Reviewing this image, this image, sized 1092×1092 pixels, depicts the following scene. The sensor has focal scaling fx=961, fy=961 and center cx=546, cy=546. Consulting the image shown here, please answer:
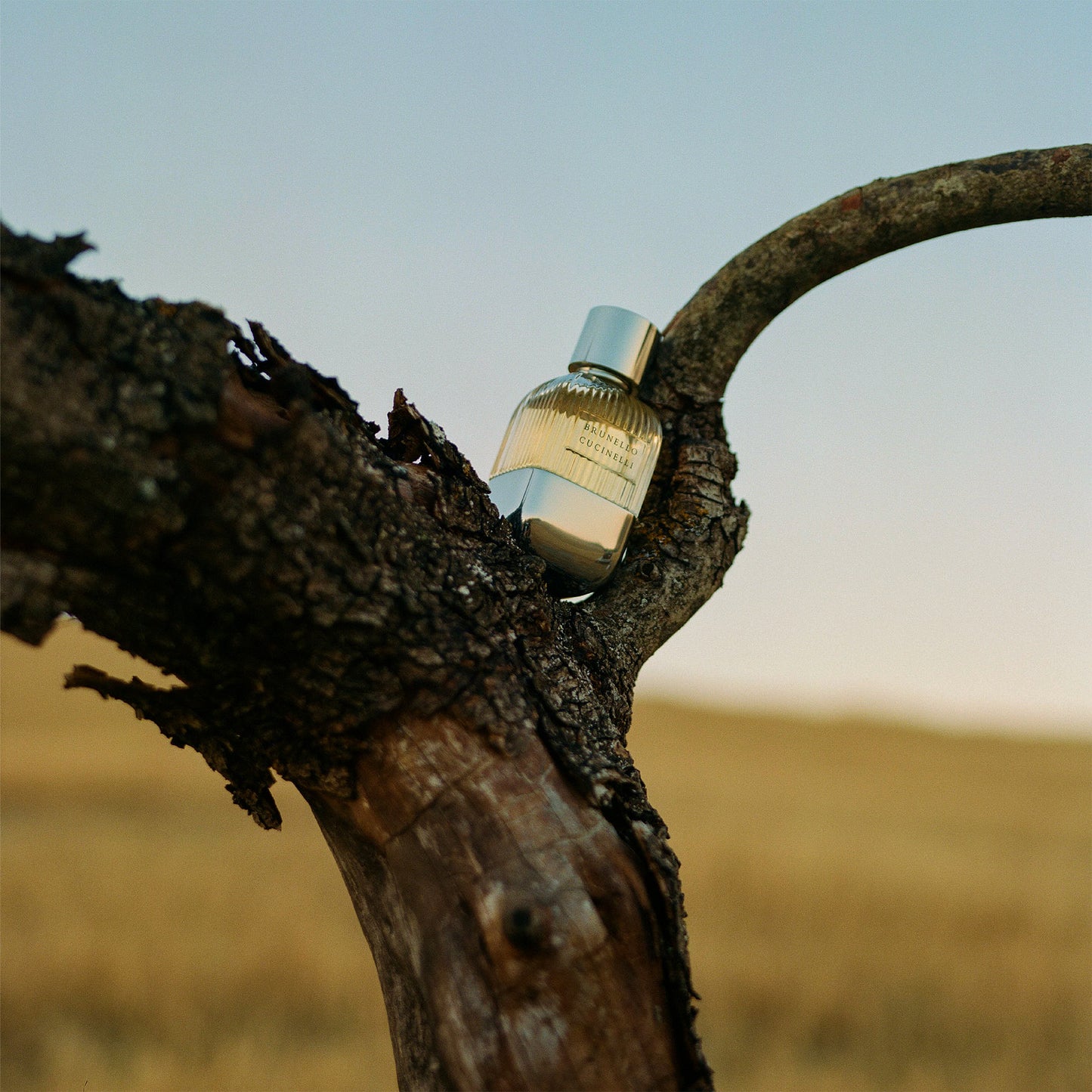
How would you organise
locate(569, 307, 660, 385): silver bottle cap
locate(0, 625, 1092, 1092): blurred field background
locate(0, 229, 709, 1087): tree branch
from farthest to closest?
locate(0, 625, 1092, 1092): blurred field background → locate(569, 307, 660, 385): silver bottle cap → locate(0, 229, 709, 1087): tree branch

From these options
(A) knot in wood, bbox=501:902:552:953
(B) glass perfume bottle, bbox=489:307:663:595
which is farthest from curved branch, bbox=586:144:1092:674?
(A) knot in wood, bbox=501:902:552:953

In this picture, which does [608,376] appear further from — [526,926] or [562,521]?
[526,926]

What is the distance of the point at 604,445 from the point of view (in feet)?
4.36

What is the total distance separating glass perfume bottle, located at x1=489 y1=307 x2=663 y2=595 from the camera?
4.28 ft

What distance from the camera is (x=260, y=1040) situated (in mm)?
5844

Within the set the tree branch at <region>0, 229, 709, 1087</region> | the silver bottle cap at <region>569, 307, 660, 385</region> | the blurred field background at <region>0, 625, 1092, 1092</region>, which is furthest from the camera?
the blurred field background at <region>0, 625, 1092, 1092</region>

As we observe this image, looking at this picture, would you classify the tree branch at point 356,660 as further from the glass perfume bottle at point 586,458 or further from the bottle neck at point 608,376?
the bottle neck at point 608,376

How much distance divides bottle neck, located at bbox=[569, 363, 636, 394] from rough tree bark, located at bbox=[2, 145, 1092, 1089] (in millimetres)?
351

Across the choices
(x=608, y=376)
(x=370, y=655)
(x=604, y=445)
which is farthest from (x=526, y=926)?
(x=608, y=376)

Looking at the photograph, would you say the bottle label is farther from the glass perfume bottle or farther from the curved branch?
the curved branch

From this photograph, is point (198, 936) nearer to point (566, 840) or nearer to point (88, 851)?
point (88, 851)

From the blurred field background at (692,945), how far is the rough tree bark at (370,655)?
4.06m

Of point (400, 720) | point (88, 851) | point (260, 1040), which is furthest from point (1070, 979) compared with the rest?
point (88, 851)

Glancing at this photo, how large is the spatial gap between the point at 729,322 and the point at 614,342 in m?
0.19
